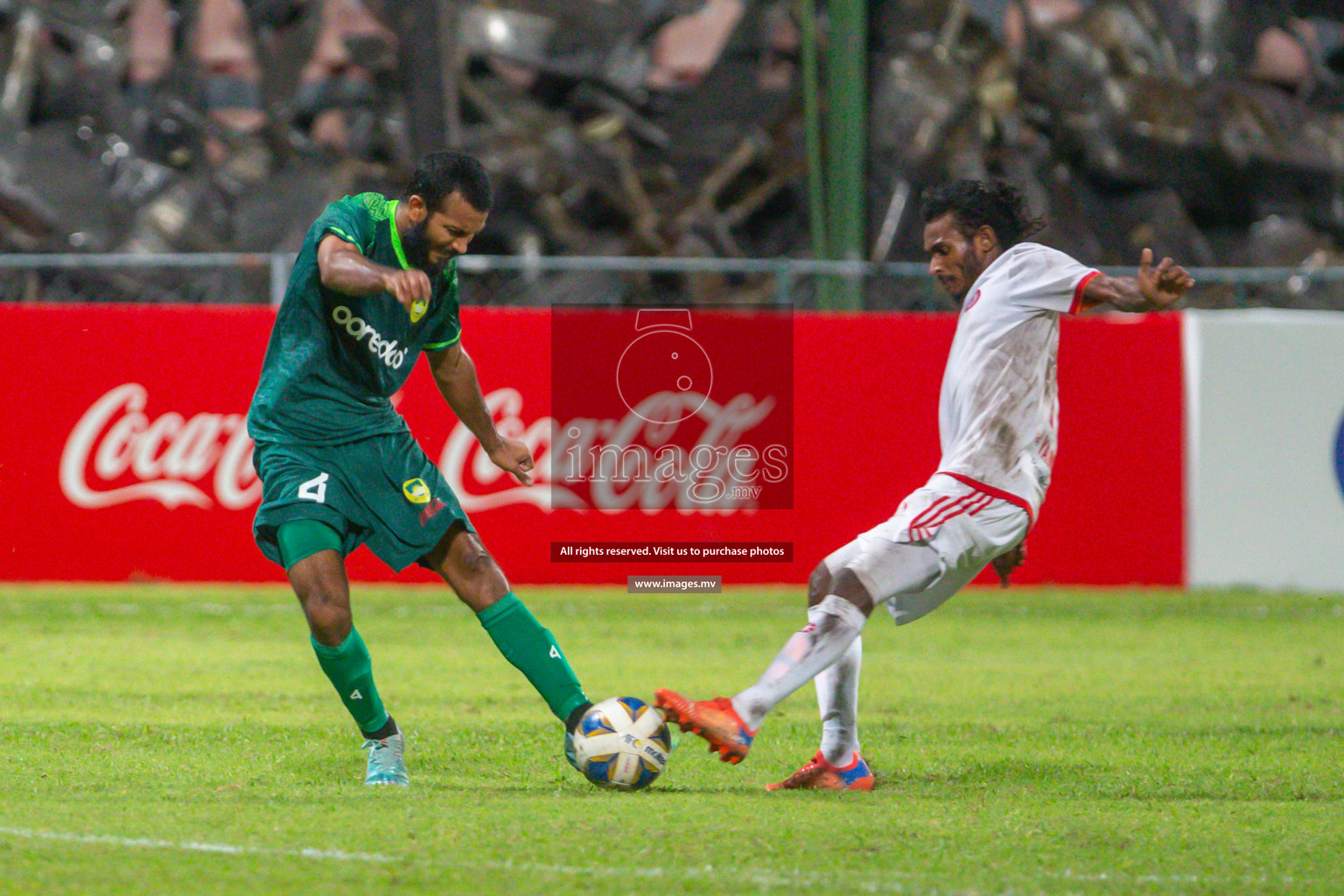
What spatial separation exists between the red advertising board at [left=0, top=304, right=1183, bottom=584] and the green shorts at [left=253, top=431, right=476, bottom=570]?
6.22 meters

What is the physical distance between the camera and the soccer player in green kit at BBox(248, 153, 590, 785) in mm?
5375

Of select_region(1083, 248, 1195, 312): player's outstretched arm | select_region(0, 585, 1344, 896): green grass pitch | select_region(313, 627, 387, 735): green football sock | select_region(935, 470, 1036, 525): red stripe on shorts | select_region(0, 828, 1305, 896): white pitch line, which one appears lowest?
select_region(0, 585, 1344, 896): green grass pitch

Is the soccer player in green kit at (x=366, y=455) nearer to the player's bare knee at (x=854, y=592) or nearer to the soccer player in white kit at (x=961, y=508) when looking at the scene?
the soccer player in white kit at (x=961, y=508)

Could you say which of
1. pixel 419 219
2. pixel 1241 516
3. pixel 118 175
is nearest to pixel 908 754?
pixel 419 219

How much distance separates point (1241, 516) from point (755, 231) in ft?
24.3

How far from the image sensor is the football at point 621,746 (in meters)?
5.31

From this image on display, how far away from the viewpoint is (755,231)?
60.2 feet

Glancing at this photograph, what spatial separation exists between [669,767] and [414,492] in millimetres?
1361

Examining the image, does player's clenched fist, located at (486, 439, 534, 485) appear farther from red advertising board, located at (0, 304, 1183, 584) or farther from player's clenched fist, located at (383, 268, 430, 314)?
red advertising board, located at (0, 304, 1183, 584)

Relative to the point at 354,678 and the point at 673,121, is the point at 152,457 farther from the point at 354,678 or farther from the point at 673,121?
the point at 673,121

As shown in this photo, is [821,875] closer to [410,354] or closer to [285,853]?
[285,853]

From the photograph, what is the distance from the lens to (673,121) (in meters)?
19.2

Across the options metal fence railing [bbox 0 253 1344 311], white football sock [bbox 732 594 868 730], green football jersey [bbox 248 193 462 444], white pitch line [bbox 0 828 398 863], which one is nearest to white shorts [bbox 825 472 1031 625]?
white football sock [bbox 732 594 868 730]

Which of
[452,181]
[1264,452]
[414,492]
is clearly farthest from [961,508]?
[1264,452]
